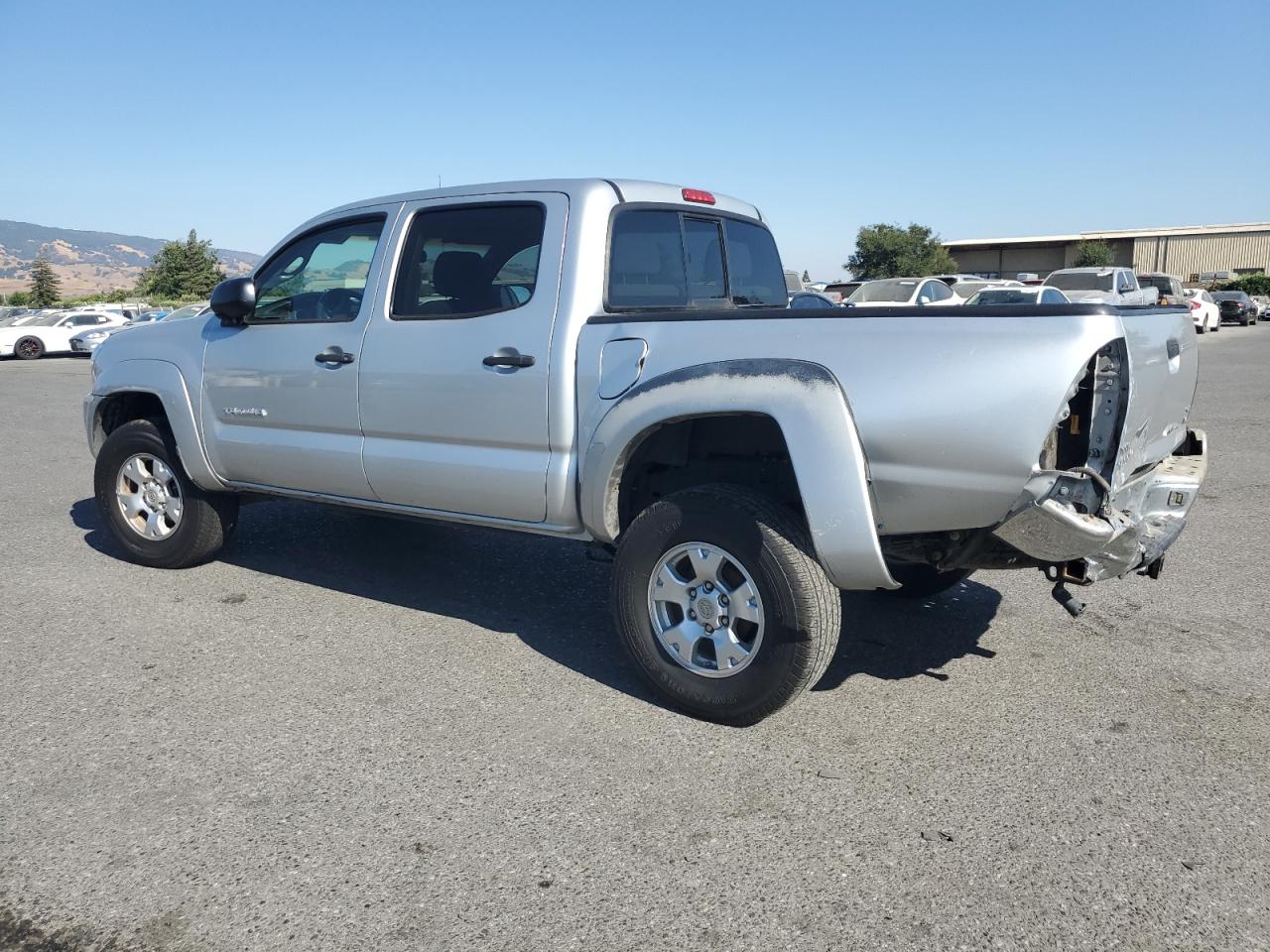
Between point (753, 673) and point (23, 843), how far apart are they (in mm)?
2317

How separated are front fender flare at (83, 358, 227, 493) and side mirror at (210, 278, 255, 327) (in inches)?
22.2

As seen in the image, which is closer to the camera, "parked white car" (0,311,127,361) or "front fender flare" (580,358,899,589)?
"front fender flare" (580,358,899,589)

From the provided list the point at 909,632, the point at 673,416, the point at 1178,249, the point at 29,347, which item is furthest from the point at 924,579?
the point at 1178,249

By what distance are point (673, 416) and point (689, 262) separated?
1.28 meters

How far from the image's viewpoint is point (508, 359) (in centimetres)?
420

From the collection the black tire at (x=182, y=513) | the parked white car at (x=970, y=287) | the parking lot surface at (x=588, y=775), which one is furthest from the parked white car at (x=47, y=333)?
the parking lot surface at (x=588, y=775)

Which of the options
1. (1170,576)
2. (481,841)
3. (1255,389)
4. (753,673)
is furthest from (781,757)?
(1255,389)

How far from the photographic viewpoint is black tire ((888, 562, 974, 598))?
5.02 metres

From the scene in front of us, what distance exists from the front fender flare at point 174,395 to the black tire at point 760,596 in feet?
8.69

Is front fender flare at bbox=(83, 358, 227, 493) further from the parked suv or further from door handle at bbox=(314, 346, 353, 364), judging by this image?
the parked suv

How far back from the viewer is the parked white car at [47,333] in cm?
A: 2900

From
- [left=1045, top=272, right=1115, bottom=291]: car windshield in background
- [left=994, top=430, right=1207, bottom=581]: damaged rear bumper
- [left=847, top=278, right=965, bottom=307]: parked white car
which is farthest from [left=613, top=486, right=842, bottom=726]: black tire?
[left=1045, top=272, right=1115, bottom=291]: car windshield in background

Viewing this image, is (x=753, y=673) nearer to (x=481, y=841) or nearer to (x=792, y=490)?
(x=792, y=490)

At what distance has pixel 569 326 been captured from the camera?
4109 mm
